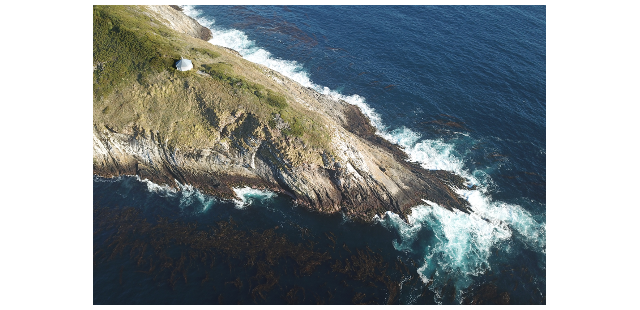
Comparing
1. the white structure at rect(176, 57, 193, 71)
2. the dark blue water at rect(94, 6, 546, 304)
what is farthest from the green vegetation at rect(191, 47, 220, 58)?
the dark blue water at rect(94, 6, 546, 304)

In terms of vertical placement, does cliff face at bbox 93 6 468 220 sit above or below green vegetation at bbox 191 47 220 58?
below

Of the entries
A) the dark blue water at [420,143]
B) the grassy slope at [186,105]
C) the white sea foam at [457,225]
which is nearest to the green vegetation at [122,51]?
the grassy slope at [186,105]

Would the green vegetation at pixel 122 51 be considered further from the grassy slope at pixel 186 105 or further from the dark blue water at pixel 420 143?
the dark blue water at pixel 420 143

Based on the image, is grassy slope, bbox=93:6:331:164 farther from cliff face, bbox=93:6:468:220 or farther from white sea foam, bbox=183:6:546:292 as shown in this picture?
white sea foam, bbox=183:6:546:292

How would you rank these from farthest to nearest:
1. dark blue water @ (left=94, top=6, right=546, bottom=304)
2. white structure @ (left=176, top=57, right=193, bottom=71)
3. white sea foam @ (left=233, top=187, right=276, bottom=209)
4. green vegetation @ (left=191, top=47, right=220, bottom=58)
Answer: green vegetation @ (left=191, top=47, right=220, bottom=58) < white structure @ (left=176, top=57, right=193, bottom=71) < white sea foam @ (left=233, top=187, right=276, bottom=209) < dark blue water @ (left=94, top=6, right=546, bottom=304)

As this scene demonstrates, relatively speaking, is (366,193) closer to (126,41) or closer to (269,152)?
(269,152)

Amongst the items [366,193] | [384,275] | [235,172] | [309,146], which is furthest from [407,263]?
[235,172]
